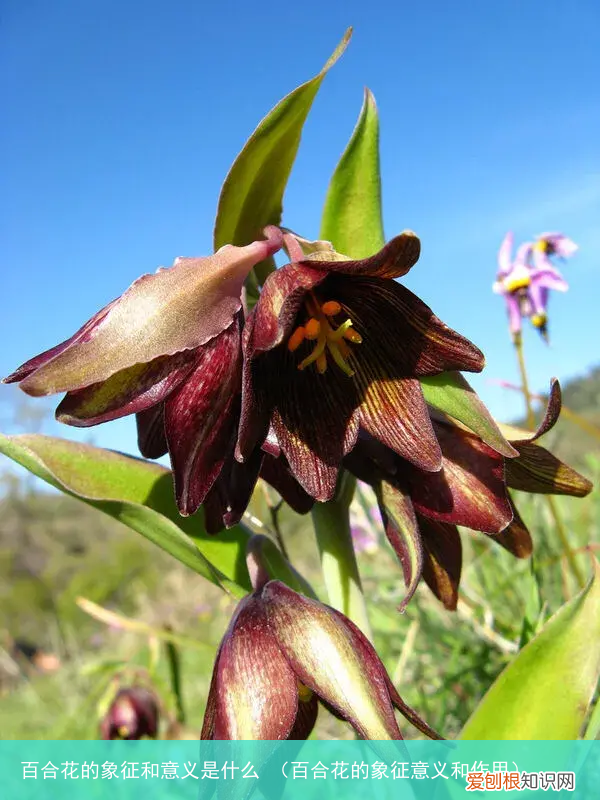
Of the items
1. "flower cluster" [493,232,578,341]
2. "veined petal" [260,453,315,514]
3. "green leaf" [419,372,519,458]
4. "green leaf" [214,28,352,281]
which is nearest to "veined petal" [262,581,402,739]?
"veined petal" [260,453,315,514]

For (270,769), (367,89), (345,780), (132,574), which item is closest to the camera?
(270,769)

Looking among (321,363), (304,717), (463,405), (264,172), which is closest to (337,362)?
(321,363)

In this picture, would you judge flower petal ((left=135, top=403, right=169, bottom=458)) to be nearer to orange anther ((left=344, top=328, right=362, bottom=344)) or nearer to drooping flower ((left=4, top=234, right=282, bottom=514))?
drooping flower ((left=4, top=234, right=282, bottom=514))

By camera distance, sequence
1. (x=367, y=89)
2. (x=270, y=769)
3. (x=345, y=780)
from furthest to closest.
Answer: (x=345, y=780), (x=367, y=89), (x=270, y=769)

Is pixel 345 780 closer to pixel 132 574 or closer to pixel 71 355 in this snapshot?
pixel 71 355

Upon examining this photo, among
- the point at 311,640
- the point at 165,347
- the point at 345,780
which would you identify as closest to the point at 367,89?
the point at 165,347

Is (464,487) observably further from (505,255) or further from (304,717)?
(505,255)
